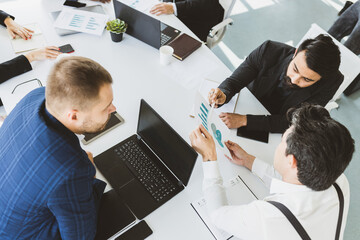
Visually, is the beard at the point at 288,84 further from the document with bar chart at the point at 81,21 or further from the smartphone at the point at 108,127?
the document with bar chart at the point at 81,21

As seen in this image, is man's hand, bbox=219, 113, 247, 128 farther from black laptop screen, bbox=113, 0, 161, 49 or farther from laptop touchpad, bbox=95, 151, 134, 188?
→ black laptop screen, bbox=113, 0, 161, 49

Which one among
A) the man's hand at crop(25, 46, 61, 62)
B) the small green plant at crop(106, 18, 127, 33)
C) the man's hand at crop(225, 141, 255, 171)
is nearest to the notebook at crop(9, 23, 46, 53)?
the man's hand at crop(25, 46, 61, 62)

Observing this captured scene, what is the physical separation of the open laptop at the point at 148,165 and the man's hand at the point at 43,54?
0.83 m

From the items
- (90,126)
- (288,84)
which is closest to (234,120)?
(288,84)

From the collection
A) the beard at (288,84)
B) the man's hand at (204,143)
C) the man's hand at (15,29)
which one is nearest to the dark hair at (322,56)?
the beard at (288,84)

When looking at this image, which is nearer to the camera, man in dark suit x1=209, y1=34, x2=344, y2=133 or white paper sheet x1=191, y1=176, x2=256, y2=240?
white paper sheet x1=191, y1=176, x2=256, y2=240

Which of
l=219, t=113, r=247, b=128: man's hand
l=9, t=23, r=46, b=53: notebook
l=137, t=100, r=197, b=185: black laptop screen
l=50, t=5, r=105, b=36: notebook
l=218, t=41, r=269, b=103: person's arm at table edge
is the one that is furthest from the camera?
l=50, t=5, r=105, b=36: notebook

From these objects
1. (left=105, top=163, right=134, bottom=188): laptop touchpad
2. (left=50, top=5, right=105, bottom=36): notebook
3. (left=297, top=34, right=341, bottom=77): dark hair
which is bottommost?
(left=105, top=163, right=134, bottom=188): laptop touchpad

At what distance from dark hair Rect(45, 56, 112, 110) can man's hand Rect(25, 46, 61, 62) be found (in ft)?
2.75

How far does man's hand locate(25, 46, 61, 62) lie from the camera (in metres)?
1.67

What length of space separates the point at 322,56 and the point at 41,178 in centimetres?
145

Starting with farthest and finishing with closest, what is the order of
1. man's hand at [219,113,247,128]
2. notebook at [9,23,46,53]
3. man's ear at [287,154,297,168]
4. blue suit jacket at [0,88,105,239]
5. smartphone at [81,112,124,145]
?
notebook at [9,23,46,53] → man's hand at [219,113,247,128] → smartphone at [81,112,124,145] → man's ear at [287,154,297,168] → blue suit jacket at [0,88,105,239]

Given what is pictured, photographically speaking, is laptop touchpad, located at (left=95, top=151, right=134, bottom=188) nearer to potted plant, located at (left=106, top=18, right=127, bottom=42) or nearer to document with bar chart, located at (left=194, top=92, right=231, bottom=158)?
document with bar chart, located at (left=194, top=92, right=231, bottom=158)

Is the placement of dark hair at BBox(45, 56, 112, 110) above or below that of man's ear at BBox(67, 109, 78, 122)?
above
